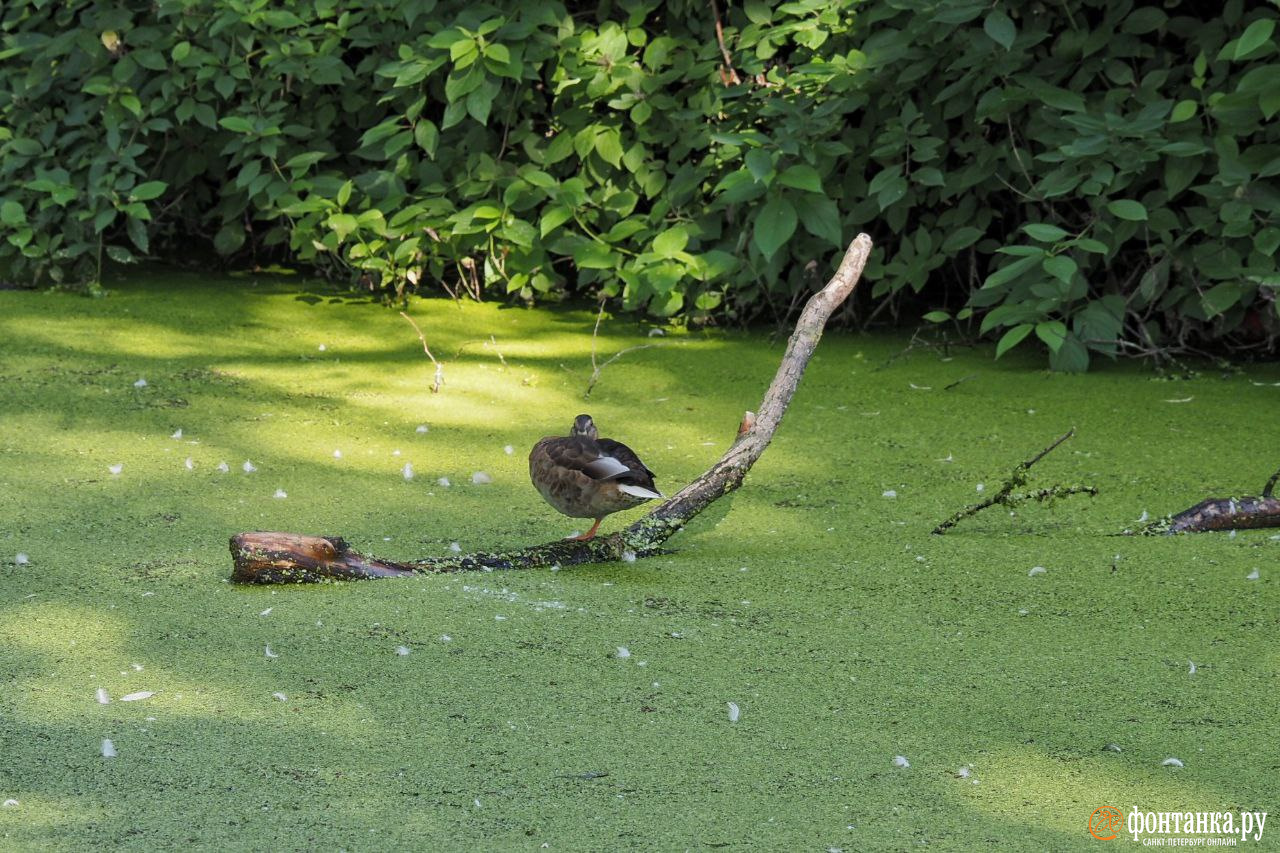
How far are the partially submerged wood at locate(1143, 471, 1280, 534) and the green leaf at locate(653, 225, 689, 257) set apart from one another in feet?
6.86

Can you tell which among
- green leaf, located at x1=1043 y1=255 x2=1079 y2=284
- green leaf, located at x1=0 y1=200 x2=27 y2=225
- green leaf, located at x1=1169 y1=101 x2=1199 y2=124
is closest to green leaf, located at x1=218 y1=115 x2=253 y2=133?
green leaf, located at x1=0 y1=200 x2=27 y2=225

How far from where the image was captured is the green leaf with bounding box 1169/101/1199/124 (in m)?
4.11

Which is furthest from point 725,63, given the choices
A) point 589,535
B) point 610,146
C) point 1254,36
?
point 589,535

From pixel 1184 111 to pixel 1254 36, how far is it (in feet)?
1.23

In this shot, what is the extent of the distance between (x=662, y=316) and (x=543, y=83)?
100 centimetres

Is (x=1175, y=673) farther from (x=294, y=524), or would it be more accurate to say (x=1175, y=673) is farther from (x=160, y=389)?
(x=160, y=389)

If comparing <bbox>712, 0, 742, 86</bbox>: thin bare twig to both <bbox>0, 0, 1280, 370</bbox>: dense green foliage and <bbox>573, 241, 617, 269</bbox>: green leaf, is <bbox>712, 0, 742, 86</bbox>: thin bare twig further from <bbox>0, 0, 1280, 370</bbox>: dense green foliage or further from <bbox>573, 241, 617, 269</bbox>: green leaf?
<bbox>573, 241, 617, 269</bbox>: green leaf

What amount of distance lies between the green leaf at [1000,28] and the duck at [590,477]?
191 centimetres

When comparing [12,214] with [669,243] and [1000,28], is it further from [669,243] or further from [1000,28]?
[1000,28]

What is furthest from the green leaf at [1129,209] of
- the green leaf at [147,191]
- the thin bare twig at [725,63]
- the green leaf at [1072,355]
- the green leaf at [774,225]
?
the green leaf at [147,191]

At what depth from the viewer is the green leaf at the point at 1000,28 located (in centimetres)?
402

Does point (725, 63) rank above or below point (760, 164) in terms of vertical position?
above

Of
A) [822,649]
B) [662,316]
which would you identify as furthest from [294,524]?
[662,316]

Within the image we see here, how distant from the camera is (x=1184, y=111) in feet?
13.5
